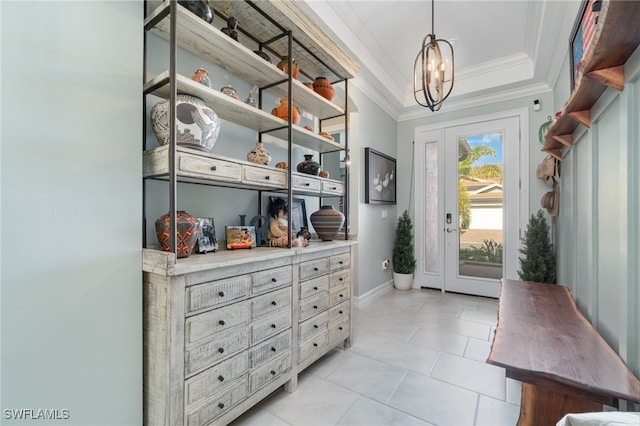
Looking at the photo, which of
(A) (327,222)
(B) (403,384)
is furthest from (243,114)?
(B) (403,384)

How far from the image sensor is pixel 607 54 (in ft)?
3.20

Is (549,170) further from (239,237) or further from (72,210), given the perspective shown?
(72,210)

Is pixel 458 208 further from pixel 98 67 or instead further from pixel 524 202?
pixel 98 67

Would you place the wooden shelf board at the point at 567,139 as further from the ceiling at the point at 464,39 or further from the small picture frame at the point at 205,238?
the small picture frame at the point at 205,238

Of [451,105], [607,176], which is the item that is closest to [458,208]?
[451,105]

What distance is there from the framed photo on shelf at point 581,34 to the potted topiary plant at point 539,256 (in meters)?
1.58

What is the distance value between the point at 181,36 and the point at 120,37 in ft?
1.46

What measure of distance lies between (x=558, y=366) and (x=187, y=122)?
1.93m

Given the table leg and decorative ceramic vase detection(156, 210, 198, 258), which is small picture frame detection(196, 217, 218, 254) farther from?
the table leg

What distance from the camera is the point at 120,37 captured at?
122 cm

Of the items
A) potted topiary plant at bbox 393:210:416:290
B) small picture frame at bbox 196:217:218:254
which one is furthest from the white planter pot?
small picture frame at bbox 196:217:218:254

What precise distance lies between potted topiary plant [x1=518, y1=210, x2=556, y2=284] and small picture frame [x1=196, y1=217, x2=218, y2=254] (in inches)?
132

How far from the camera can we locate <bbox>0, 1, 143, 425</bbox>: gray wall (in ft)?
3.18

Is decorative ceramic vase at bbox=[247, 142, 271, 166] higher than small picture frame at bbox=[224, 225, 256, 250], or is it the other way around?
decorative ceramic vase at bbox=[247, 142, 271, 166]
